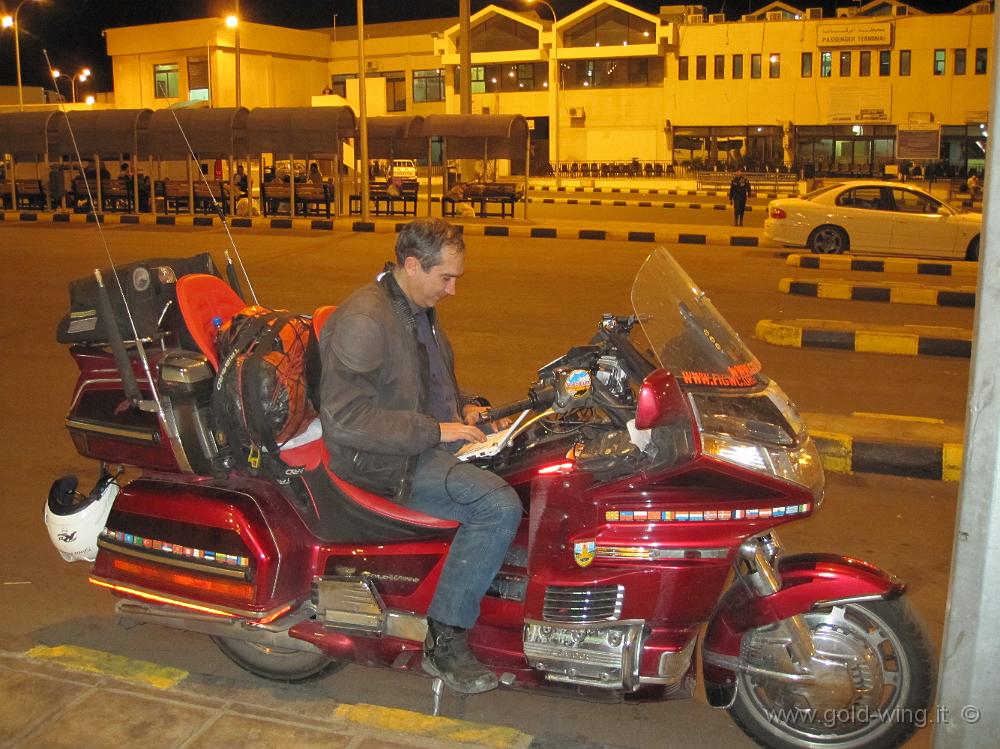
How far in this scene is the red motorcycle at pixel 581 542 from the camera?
3.32 m

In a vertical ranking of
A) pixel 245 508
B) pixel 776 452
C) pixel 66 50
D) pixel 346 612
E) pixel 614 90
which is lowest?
pixel 346 612

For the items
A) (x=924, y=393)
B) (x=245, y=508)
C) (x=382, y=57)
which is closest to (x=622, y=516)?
(x=245, y=508)

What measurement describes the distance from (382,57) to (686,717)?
6706cm

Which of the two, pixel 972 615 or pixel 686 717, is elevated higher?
pixel 972 615

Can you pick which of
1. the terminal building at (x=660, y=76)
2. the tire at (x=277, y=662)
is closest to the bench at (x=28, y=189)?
the terminal building at (x=660, y=76)

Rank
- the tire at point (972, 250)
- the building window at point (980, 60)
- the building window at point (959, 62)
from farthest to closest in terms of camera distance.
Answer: the building window at point (959, 62), the building window at point (980, 60), the tire at point (972, 250)

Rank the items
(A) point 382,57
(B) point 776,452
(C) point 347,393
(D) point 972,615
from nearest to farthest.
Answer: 1. (D) point 972,615
2. (B) point 776,452
3. (C) point 347,393
4. (A) point 382,57

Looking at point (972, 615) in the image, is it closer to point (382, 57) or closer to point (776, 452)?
point (776, 452)

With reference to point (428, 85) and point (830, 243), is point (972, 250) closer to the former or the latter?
point (830, 243)

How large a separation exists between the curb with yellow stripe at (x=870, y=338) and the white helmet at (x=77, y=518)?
7.62 m

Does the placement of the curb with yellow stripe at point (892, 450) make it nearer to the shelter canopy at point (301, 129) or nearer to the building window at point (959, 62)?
the shelter canopy at point (301, 129)

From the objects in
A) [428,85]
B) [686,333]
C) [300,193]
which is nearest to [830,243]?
[300,193]

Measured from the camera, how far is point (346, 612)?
3.74m

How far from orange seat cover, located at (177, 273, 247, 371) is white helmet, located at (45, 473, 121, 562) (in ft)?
2.56
